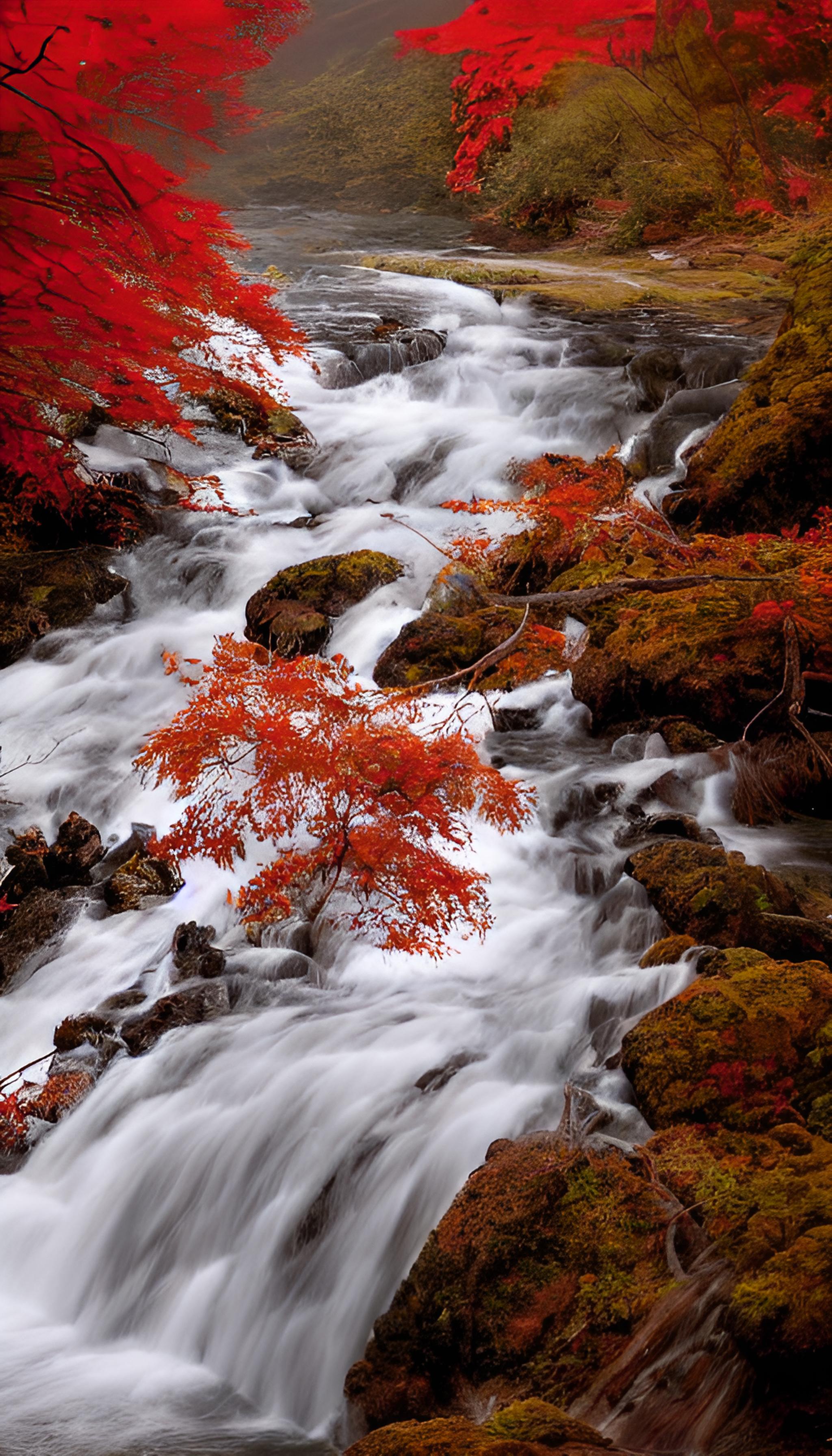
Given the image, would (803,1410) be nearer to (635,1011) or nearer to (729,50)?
(635,1011)

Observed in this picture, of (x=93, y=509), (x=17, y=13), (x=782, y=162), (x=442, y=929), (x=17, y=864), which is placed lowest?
(x=442, y=929)

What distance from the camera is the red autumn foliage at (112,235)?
645 cm

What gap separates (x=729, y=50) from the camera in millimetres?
10039

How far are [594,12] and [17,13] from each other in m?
8.02

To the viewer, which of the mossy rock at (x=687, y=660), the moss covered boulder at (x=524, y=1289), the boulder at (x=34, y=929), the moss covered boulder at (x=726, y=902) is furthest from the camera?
the boulder at (x=34, y=929)

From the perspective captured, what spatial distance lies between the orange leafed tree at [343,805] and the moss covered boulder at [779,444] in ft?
7.66

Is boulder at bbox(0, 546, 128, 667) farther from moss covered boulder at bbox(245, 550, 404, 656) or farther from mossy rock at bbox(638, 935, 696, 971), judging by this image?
mossy rock at bbox(638, 935, 696, 971)

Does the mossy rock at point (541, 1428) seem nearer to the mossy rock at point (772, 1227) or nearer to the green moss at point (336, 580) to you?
the mossy rock at point (772, 1227)

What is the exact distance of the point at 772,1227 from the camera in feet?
6.64

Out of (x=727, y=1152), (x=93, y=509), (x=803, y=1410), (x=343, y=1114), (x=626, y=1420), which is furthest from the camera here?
(x=93, y=509)

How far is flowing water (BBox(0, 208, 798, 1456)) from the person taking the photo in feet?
8.67

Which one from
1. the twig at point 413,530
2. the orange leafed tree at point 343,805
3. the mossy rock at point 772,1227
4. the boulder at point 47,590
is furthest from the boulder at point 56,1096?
the twig at point 413,530

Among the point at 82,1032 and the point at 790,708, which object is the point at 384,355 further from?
the point at 82,1032

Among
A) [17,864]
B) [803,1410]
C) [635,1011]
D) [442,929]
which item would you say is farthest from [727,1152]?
[17,864]
